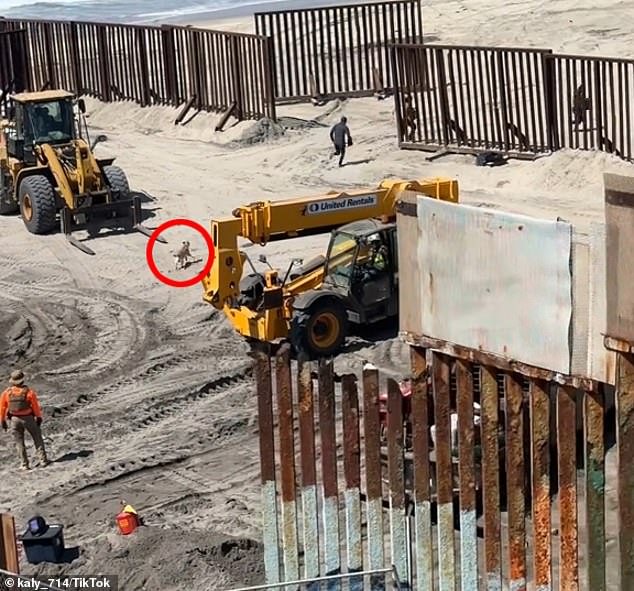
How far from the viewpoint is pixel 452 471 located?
9227 mm

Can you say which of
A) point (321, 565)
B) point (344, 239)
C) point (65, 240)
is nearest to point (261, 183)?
point (65, 240)

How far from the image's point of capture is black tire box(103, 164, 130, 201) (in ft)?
74.6

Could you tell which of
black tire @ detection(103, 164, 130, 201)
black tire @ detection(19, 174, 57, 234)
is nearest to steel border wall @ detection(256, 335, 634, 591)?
black tire @ detection(103, 164, 130, 201)

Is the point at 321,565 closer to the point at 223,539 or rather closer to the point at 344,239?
the point at 223,539

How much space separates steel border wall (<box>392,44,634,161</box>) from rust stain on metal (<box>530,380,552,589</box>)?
15066mm

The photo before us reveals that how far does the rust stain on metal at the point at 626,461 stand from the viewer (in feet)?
25.9

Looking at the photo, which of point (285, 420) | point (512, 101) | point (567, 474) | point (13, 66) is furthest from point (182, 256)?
point (13, 66)

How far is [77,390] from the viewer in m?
16.6

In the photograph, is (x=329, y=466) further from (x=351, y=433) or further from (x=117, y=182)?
(x=117, y=182)

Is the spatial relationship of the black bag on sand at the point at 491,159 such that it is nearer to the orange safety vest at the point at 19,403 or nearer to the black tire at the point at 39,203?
the black tire at the point at 39,203

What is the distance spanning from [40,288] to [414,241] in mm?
12480

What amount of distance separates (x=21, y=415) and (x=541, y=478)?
6942 mm

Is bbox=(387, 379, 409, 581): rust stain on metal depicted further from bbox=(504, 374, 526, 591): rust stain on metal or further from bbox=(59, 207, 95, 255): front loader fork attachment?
bbox=(59, 207, 95, 255): front loader fork attachment

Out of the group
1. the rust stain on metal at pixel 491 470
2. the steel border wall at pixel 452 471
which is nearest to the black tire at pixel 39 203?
the steel border wall at pixel 452 471
